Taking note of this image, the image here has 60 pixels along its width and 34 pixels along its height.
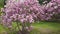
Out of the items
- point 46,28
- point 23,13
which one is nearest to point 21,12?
point 23,13

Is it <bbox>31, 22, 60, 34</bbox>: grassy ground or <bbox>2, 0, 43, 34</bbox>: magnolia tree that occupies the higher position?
<bbox>2, 0, 43, 34</bbox>: magnolia tree

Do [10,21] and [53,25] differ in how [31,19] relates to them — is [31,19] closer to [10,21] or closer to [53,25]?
[10,21]

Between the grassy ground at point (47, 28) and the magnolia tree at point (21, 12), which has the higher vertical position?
the magnolia tree at point (21, 12)

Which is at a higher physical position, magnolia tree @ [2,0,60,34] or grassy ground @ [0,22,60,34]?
magnolia tree @ [2,0,60,34]

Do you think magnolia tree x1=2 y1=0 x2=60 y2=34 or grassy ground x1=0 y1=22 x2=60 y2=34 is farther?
grassy ground x1=0 y1=22 x2=60 y2=34

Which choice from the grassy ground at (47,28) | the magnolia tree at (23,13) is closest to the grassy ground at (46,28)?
the grassy ground at (47,28)

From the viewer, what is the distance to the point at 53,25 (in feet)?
38.1

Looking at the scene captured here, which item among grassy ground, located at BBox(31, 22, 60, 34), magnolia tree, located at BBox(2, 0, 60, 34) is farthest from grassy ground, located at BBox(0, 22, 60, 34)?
magnolia tree, located at BBox(2, 0, 60, 34)

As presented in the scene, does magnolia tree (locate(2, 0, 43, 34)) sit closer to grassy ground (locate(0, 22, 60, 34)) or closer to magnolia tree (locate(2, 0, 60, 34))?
magnolia tree (locate(2, 0, 60, 34))

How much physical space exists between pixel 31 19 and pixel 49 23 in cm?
418

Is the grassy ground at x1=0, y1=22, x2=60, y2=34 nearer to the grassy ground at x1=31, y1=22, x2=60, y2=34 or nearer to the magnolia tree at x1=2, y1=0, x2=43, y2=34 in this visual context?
the grassy ground at x1=31, y1=22, x2=60, y2=34

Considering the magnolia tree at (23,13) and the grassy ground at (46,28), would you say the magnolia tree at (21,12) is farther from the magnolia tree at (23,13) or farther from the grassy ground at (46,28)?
the grassy ground at (46,28)

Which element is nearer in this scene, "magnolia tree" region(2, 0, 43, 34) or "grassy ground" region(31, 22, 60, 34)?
"magnolia tree" region(2, 0, 43, 34)

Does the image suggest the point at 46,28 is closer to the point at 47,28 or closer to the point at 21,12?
the point at 47,28
